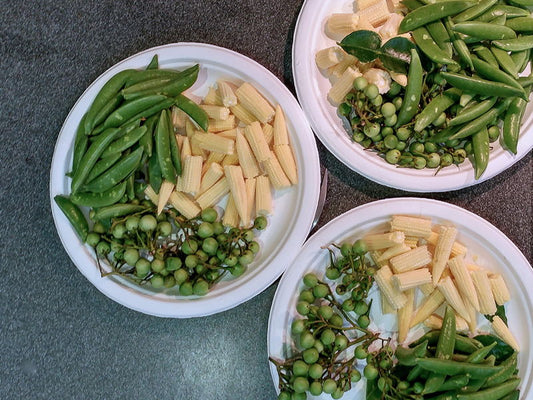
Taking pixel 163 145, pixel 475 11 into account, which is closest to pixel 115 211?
pixel 163 145

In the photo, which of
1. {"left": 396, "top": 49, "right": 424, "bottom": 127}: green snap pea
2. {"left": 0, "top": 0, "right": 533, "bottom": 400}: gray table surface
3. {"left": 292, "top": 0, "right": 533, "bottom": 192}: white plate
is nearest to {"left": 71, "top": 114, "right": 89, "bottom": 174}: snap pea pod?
{"left": 0, "top": 0, "right": 533, "bottom": 400}: gray table surface

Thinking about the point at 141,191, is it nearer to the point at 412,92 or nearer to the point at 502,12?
the point at 412,92

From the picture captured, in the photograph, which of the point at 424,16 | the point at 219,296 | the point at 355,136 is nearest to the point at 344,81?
the point at 355,136

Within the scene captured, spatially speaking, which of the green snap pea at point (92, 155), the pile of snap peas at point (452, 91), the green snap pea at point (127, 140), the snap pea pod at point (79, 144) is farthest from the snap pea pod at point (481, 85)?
the snap pea pod at point (79, 144)

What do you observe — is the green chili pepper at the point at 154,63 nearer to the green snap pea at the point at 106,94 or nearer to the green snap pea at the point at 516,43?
the green snap pea at the point at 106,94

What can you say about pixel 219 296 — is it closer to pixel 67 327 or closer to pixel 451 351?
pixel 67 327

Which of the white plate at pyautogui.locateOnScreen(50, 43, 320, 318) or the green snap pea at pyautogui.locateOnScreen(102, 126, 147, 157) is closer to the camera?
the green snap pea at pyautogui.locateOnScreen(102, 126, 147, 157)

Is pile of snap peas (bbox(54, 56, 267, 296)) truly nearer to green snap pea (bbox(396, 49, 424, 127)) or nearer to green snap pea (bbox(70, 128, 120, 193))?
green snap pea (bbox(70, 128, 120, 193))
